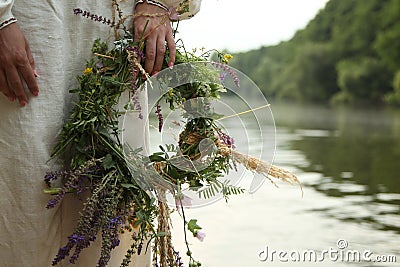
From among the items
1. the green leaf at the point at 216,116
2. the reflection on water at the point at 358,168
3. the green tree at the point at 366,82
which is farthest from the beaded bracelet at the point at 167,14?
the green tree at the point at 366,82

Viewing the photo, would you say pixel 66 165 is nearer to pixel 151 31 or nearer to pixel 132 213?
pixel 132 213

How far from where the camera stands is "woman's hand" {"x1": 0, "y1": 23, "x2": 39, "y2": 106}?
60.6 inches

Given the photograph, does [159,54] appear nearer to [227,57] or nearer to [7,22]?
[227,57]

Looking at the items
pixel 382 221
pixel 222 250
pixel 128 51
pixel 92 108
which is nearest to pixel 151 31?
pixel 128 51

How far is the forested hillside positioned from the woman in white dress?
1964 cm

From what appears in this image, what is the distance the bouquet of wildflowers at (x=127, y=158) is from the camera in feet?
5.04

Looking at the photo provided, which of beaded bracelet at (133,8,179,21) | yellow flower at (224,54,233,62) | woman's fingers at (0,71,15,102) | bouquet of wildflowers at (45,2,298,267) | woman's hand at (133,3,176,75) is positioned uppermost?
beaded bracelet at (133,8,179,21)

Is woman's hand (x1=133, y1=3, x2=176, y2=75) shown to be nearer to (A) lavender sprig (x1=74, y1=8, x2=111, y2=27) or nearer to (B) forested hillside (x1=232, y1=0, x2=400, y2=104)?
(A) lavender sprig (x1=74, y1=8, x2=111, y2=27)

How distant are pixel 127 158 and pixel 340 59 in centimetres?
3027

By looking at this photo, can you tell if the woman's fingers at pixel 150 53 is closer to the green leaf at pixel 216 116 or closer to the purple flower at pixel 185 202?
the green leaf at pixel 216 116
